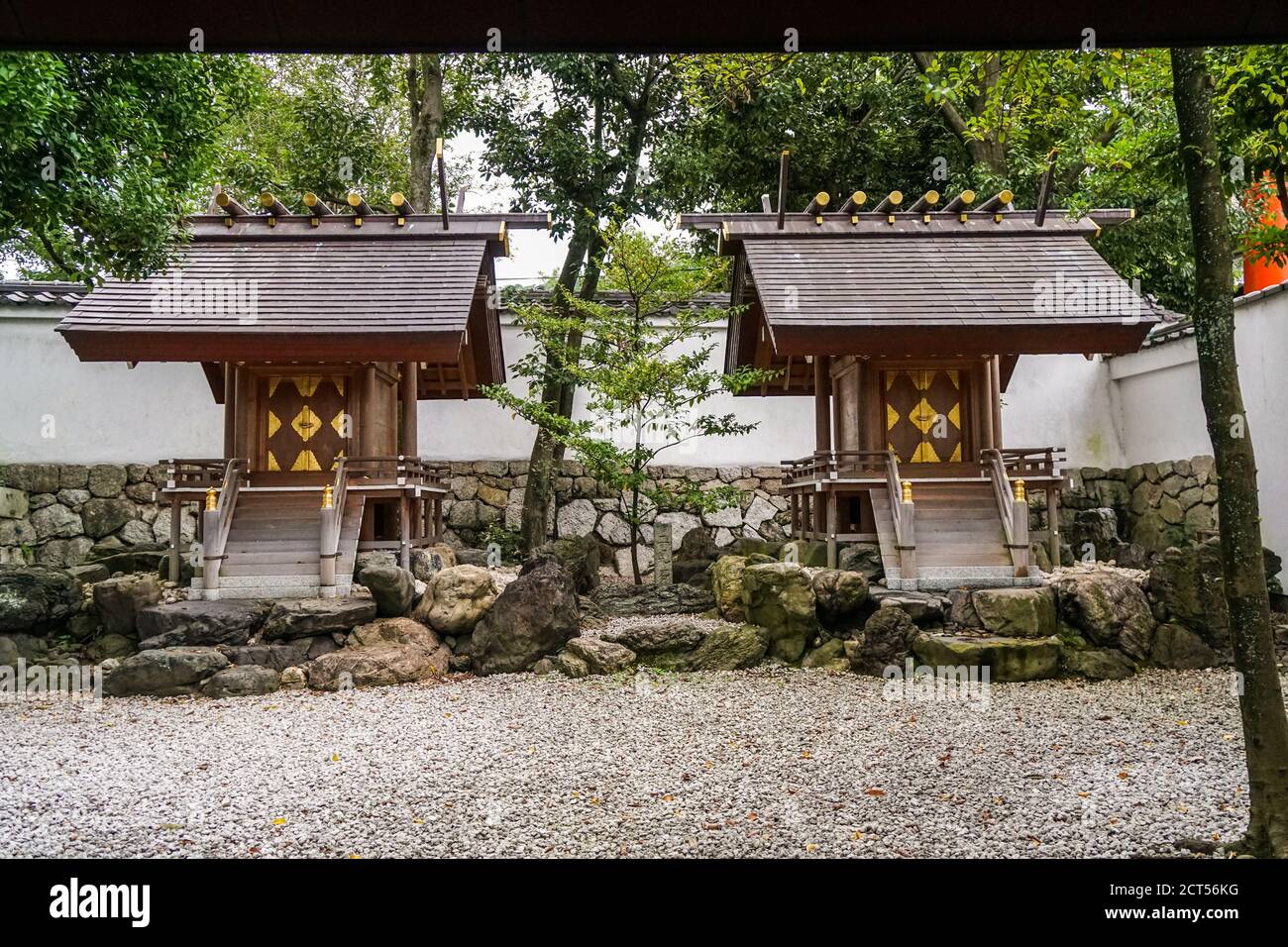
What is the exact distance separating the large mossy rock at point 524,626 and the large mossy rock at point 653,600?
1.08m

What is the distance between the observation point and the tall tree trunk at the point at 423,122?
13.1 meters

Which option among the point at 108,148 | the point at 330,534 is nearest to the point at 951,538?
the point at 330,534

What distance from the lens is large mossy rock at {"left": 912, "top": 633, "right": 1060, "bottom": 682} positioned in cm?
713

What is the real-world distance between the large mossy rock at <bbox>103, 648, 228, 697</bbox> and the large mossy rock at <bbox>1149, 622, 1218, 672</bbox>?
829 centimetres

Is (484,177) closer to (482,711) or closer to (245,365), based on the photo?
(245,365)

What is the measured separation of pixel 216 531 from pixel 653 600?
4.54 m

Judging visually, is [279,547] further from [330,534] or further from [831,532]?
[831,532]

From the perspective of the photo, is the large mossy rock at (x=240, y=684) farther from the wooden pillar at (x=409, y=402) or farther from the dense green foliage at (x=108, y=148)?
the wooden pillar at (x=409, y=402)

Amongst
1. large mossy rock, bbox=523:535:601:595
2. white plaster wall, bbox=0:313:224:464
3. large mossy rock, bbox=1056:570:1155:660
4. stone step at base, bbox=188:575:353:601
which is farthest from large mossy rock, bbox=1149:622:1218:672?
white plaster wall, bbox=0:313:224:464

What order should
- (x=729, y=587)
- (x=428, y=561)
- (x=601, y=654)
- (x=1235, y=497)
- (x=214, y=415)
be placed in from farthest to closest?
(x=214, y=415) → (x=428, y=561) → (x=729, y=587) → (x=601, y=654) → (x=1235, y=497)

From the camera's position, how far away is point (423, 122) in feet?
43.5

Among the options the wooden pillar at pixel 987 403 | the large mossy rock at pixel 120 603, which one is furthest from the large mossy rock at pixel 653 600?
the large mossy rock at pixel 120 603

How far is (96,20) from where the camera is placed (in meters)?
2.54
